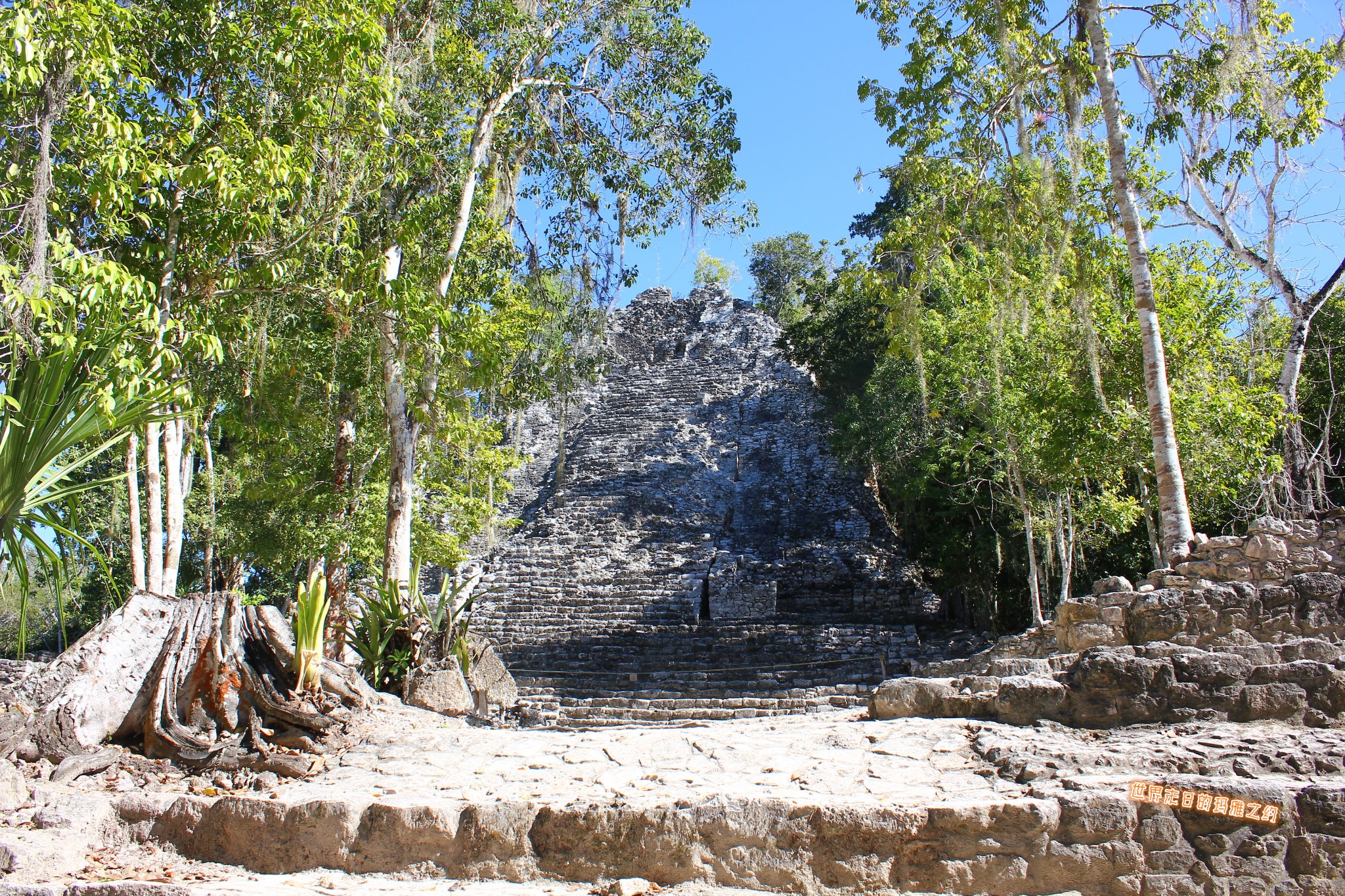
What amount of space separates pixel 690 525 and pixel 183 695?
48.4 feet

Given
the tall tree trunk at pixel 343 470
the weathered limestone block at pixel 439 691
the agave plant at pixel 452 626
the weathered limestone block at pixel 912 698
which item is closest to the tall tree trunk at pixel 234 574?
the tall tree trunk at pixel 343 470

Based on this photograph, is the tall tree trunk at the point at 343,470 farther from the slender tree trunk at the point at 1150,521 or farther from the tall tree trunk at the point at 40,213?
the slender tree trunk at the point at 1150,521

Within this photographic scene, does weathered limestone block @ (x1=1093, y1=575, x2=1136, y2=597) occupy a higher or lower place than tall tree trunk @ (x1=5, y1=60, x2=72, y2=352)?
lower

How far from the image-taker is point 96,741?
3861 mm

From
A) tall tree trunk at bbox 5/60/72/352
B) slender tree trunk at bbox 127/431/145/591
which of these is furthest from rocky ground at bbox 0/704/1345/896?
slender tree trunk at bbox 127/431/145/591

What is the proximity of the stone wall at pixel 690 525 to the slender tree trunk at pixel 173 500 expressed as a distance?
6273mm

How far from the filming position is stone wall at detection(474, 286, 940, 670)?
14.4 meters

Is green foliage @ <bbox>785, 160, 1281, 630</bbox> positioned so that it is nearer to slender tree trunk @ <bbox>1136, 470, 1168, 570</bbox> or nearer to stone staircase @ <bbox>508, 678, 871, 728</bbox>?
slender tree trunk @ <bbox>1136, 470, 1168, 570</bbox>

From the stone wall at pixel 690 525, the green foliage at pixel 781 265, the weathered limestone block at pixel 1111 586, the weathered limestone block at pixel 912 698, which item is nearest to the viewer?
the weathered limestone block at pixel 912 698

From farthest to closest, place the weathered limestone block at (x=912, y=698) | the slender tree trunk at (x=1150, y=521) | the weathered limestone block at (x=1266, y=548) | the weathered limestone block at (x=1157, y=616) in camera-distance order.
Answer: the slender tree trunk at (x=1150, y=521), the weathered limestone block at (x=1266, y=548), the weathered limestone block at (x=1157, y=616), the weathered limestone block at (x=912, y=698)

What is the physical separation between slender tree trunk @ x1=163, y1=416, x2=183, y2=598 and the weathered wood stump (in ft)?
7.98

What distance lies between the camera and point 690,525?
732 inches

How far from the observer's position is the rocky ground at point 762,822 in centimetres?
280

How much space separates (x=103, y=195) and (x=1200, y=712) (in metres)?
6.35
